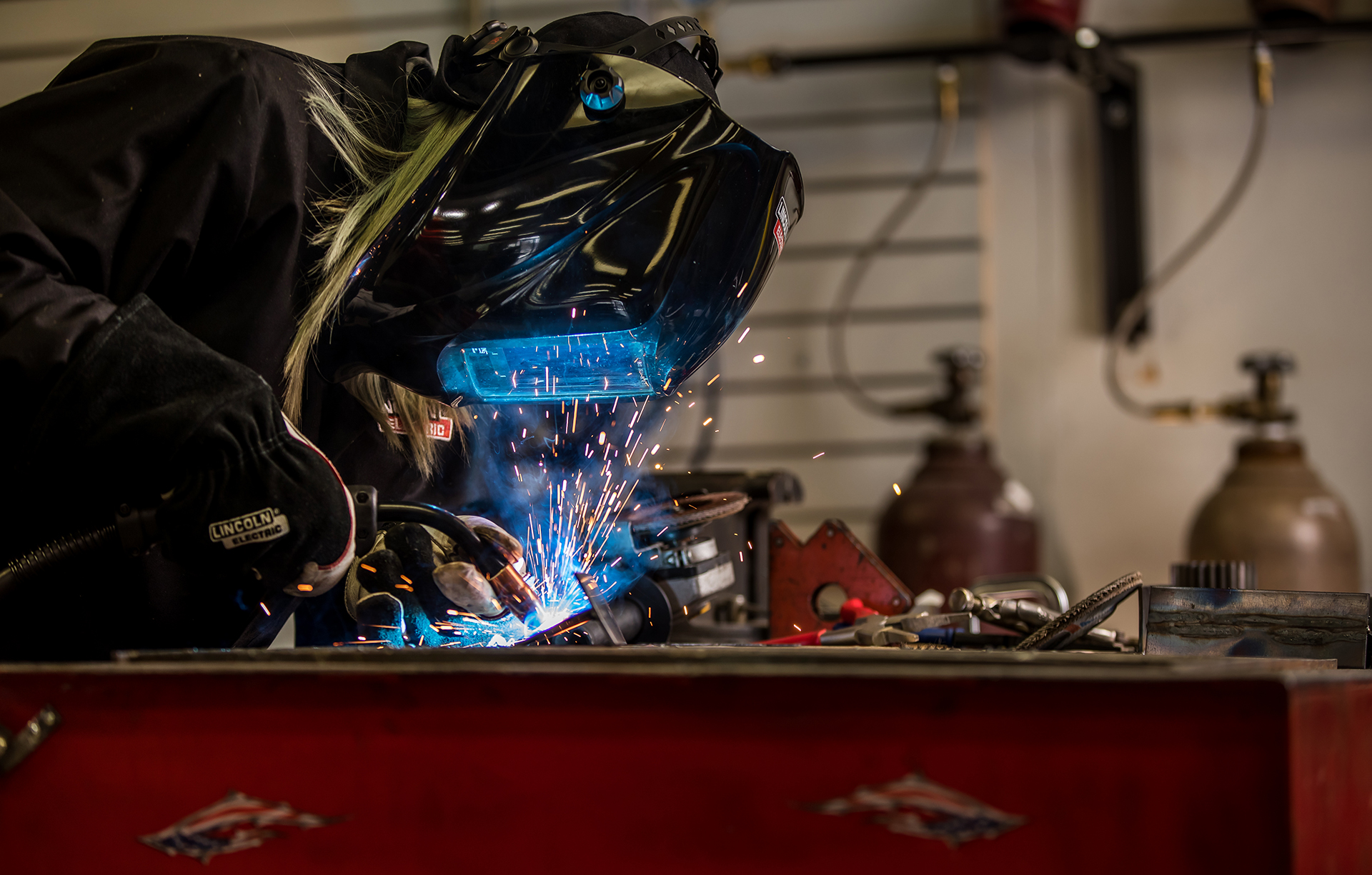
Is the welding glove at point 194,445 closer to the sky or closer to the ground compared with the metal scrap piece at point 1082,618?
closer to the sky

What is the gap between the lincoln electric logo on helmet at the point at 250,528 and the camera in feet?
3.35

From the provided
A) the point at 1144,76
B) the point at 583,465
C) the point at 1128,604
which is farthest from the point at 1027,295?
the point at 583,465

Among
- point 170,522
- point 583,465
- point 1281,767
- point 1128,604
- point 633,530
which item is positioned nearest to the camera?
point 1281,767

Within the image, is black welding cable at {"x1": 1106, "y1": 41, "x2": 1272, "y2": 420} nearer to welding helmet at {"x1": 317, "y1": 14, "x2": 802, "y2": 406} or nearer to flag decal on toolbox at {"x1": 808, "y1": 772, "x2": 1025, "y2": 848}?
welding helmet at {"x1": 317, "y1": 14, "x2": 802, "y2": 406}

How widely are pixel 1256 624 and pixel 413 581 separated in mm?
914

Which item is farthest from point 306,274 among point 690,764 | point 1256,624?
point 1256,624

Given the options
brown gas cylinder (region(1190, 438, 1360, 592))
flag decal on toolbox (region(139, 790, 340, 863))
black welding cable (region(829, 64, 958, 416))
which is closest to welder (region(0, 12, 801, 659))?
flag decal on toolbox (region(139, 790, 340, 863))

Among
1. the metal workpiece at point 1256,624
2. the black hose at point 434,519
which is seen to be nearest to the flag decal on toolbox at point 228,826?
the black hose at point 434,519

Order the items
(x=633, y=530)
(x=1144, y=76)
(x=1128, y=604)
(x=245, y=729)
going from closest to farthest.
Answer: (x=245, y=729) < (x=633, y=530) < (x=1128, y=604) < (x=1144, y=76)

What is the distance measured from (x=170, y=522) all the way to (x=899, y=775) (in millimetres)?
715

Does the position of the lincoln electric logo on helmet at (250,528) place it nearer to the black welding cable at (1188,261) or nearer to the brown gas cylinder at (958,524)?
the brown gas cylinder at (958,524)

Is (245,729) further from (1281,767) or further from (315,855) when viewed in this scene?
(1281,767)

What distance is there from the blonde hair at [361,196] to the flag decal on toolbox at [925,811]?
0.85 meters

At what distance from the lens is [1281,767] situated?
0.63 meters
